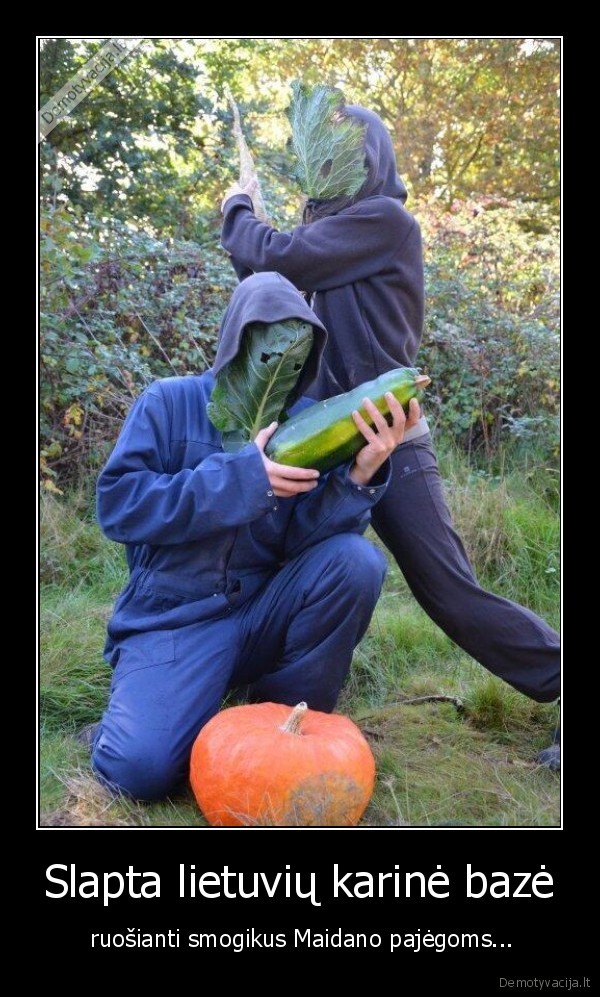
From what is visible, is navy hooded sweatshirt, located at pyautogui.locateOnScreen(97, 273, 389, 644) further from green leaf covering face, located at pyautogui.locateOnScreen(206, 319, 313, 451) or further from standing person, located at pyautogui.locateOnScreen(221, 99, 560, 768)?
standing person, located at pyautogui.locateOnScreen(221, 99, 560, 768)

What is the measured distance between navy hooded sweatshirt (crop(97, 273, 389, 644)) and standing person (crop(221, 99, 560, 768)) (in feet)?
0.74

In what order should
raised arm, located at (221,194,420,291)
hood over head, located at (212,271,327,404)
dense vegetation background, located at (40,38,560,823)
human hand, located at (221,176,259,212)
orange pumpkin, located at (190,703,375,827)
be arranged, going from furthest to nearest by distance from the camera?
dense vegetation background, located at (40,38,560,823) → human hand, located at (221,176,259,212) → raised arm, located at (221,194,420,291) → hood over head, located at (212,271,327,404) → orange pumpkin, located at (190,703,375,827)

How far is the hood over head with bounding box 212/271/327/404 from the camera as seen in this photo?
2846 millimetres

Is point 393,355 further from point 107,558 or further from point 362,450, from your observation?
point 107,558

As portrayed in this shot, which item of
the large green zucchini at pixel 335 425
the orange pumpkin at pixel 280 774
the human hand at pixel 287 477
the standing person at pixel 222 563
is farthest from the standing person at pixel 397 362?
the orange pumpkin at pixel 280 774

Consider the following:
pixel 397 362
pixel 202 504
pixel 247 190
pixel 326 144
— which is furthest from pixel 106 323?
pixel 202 504

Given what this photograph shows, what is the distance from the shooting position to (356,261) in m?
3.26

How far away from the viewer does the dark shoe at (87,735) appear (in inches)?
130

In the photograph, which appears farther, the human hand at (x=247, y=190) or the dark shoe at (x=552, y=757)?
the human hand at (x=247, y=190)

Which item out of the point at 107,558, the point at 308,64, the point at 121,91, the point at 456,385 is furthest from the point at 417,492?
the point at 308,64

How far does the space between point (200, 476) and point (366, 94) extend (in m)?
11.2

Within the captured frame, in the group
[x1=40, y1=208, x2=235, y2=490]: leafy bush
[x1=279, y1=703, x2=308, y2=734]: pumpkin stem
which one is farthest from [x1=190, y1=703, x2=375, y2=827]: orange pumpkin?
[x1=40, y1=208, x2=235, y2=490]: leafy bush

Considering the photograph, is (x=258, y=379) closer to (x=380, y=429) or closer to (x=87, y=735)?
(x=380, y=429)

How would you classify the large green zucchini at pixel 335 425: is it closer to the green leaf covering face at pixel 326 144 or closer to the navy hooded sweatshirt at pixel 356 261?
the navy hooded sweatshirt at pixel 356 261
